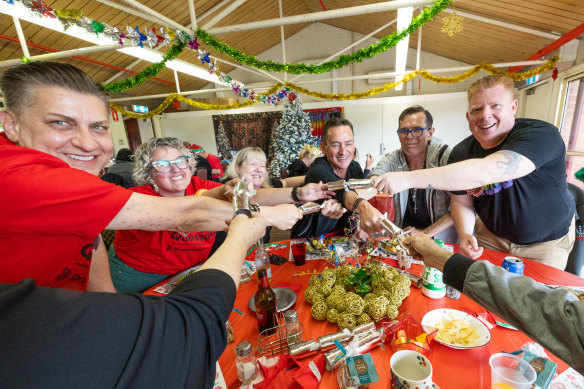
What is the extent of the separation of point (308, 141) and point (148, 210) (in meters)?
7.26

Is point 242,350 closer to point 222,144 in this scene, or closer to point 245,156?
point 245,156

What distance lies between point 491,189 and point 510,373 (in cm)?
140

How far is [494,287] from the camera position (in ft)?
2.82

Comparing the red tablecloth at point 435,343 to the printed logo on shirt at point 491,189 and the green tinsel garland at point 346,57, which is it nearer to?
the printed logo on shirt at point 491,189

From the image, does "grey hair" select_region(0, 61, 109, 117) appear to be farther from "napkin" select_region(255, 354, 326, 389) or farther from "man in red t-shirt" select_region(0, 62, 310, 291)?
"napkin" select_region(255, 354, 326, 389)

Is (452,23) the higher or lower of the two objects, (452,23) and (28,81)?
the higher

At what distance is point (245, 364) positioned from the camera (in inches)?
39.1

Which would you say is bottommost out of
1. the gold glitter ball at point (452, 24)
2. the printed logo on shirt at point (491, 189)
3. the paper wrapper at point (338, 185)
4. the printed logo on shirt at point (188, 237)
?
the printed logo on shirt at point (188, 237)

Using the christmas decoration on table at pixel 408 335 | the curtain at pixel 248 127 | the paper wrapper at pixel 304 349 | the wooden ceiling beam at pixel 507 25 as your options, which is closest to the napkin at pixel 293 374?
the paper wrapper at pixel 304 349

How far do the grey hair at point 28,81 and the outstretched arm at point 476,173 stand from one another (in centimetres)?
181

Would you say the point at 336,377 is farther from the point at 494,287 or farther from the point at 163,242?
the point at 163,242

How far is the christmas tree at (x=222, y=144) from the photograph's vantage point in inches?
381

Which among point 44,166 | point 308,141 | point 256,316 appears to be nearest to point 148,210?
point 44,166

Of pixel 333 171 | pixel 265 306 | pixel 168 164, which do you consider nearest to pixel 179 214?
pixel 265 306
